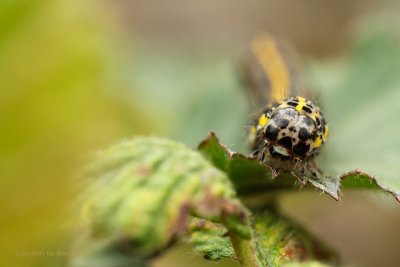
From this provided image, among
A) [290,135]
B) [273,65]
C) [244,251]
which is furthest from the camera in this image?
[273,65]

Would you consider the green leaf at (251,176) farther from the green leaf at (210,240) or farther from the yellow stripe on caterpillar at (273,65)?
the yellow stripe on caterpillar at (273,65)

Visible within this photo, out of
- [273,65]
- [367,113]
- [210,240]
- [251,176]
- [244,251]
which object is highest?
[273,65]

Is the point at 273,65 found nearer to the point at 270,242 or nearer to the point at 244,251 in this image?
the point at 270,242

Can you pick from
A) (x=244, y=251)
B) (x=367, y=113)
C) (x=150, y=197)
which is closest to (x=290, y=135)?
(x=244, y=251)

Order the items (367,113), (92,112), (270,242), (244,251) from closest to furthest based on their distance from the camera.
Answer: (244,251) < (270,242) < (367,113) < (92,112)

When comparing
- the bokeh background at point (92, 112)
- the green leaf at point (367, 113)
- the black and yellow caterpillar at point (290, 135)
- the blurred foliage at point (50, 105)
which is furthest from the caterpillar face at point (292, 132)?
Answer: the blurred foliage at point (50, 105)

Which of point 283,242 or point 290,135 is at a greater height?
point 290,135

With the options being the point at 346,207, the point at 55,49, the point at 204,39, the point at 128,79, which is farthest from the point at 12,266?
the point at 204,39
